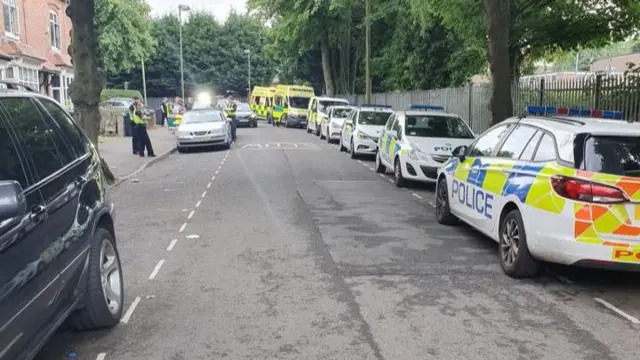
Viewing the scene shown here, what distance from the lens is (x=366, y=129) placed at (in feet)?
59.4

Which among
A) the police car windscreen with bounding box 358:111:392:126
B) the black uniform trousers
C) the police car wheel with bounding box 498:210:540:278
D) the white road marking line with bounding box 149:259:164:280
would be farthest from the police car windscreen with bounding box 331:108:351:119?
the police car wheel with bounding box 498:210:540:278

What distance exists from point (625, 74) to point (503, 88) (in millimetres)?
2222

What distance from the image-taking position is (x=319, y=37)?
3744 centimetres

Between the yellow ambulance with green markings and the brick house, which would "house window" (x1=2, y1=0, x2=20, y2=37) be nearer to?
the brick house

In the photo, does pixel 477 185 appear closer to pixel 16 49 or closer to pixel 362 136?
pixel 362 136

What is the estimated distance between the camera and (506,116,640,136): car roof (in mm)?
5438

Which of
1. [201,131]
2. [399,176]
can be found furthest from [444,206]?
[201,131]

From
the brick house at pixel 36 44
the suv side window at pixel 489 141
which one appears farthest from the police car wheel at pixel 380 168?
the brick house at pixel 36 44

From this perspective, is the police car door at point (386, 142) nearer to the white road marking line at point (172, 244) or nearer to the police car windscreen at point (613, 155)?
the white road marking line at point (172, 244)

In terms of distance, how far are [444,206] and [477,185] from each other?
4.56 ft

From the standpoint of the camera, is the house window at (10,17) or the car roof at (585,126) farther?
the house window at (10,17)

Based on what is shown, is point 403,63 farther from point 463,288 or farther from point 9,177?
point 9,177

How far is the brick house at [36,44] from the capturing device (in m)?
26.0

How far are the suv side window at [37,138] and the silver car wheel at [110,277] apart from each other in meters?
0.77
